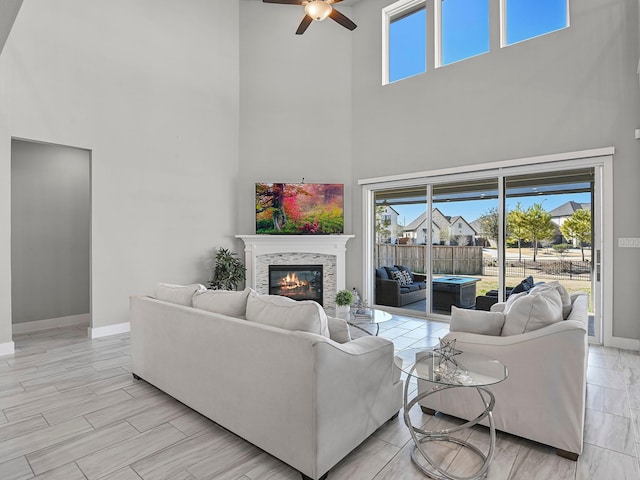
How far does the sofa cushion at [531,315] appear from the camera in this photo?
7.46 feet

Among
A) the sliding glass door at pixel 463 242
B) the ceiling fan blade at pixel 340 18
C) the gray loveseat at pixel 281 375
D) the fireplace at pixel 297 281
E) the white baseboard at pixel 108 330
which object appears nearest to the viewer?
the gray loveseat at pixel 281 375

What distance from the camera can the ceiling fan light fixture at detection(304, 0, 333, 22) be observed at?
3791 millimetres

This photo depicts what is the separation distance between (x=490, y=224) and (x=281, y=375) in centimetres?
437

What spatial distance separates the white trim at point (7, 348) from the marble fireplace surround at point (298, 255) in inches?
128

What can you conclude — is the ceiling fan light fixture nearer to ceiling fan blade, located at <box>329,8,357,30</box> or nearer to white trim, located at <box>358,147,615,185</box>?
ceiling fan blade, located at <box>329,8,357,30</box>

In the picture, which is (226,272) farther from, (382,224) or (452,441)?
(452,441)

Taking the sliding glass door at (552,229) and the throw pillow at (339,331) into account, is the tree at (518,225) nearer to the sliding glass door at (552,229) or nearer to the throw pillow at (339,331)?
the sliding glass door at (552,229)

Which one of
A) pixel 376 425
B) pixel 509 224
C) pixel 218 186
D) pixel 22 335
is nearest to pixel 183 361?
pixel 376 425

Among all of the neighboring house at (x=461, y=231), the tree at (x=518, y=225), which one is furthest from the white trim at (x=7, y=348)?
the tree at (x=518, y=225)

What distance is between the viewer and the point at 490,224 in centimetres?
529

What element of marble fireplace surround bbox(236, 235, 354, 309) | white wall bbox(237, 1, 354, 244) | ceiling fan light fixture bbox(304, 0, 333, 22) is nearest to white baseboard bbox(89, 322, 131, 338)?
marble fireplace surround bbox(236, 235, 354, 309)

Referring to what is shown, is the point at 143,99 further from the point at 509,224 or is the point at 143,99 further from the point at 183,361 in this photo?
the point at 509,224

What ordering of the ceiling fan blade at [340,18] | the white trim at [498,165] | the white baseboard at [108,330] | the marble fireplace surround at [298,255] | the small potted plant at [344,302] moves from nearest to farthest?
the ceiling fan blade at [340,18], the white trim at [498,165], the small potted plant at [344,302], the white baseboard at [108,330], the marble fireplace surround at [298,255]

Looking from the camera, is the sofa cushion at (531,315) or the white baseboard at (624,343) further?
the white baseboard at (624,343)
